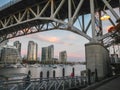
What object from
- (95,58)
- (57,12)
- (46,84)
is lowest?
(46,84)

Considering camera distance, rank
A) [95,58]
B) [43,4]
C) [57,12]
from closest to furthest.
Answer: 1. [95,58]
2. [57,12]
3. [43,4]

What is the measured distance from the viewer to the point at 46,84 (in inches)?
530

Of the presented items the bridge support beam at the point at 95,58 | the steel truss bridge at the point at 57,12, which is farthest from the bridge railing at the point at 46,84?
the steel truss bridge at the point at 57,12

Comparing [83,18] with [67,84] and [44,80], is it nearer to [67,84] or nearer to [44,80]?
[67,84]

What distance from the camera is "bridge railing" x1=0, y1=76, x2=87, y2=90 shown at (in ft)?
34.4

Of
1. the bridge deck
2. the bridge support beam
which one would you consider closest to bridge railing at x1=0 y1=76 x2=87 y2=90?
the bridge support beam

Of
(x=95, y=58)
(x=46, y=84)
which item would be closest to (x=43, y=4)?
(x=95, y=58)

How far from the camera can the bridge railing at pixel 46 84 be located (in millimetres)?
10480

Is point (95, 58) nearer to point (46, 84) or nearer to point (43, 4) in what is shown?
point (46, 84)

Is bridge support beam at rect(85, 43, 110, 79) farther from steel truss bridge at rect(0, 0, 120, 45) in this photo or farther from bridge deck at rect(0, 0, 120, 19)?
bridge deck at rect(0, 0, 120, 19)

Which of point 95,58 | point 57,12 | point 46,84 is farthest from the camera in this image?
point 57,12

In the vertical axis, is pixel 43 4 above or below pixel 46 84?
above

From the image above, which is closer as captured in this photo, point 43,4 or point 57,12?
point 57,12

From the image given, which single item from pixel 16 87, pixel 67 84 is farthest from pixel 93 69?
pixel 16 87
